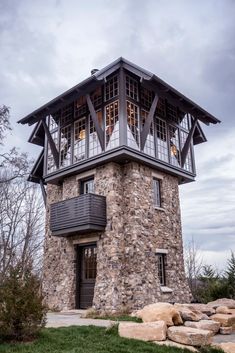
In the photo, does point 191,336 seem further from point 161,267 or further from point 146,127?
point 146,127

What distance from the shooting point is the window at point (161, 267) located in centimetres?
1405

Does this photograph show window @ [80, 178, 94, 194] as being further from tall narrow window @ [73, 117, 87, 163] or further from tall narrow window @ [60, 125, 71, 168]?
tall narrow window @ [60, 125, 71, 168]

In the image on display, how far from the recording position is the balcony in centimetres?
1288

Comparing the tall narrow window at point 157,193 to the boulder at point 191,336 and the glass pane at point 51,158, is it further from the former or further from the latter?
the boulder at point 191,336

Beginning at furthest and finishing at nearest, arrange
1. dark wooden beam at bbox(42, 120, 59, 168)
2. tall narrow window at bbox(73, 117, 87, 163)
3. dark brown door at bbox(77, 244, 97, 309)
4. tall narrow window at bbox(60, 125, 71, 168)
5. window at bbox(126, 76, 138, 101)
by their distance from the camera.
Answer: dark wooden beam at bbox(42, 120, 59, 168), tall narrow window at bbox(60, 125, 71, 168), tall narrow window at bbox(73, 117, 87, 163), window at bbox(126, 76, 138, 101), dark brown door at bbox(77, 244, 97, 309)

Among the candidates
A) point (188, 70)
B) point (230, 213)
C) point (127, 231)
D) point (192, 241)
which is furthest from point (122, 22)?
point (192, 241)

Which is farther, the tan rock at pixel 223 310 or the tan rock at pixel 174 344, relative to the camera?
the tan rock at pixel 223 310

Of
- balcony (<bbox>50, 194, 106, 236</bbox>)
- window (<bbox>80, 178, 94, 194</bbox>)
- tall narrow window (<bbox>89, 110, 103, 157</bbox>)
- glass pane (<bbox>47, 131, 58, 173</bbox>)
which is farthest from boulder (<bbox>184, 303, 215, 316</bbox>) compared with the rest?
glass pane (<bbox>47, 131, 58, 173</bbox>)

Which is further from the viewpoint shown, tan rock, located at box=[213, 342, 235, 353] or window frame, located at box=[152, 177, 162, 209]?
window frame, located at box=[152, 177, 162, 209]

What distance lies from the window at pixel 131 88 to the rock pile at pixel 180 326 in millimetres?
8827

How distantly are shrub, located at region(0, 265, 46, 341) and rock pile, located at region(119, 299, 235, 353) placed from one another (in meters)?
1.94

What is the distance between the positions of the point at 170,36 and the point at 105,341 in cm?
1055

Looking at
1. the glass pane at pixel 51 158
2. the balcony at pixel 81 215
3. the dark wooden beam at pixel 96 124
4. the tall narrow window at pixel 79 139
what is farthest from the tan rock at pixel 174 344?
the glass pane at pixel 51 158

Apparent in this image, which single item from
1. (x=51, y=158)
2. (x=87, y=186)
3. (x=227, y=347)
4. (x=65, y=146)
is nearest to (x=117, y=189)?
(x=87, y=186)
